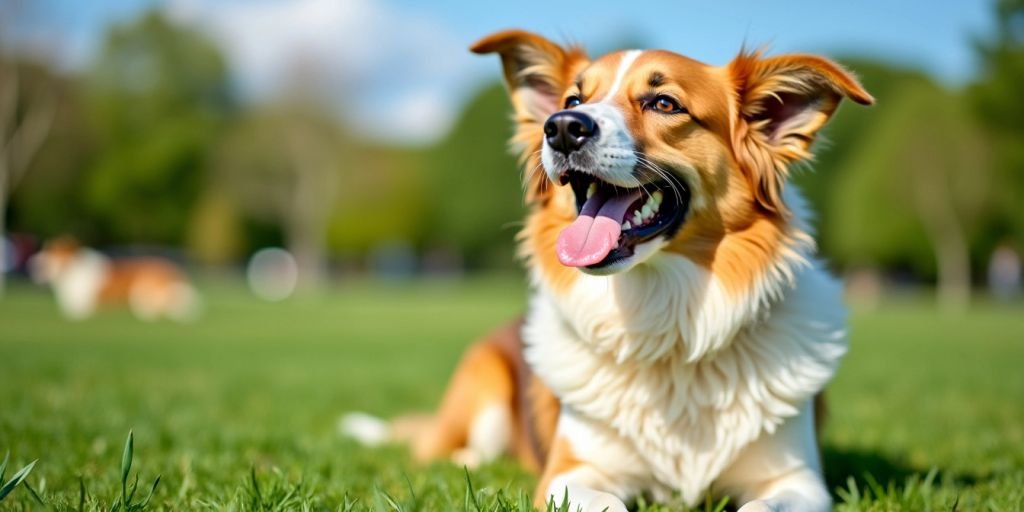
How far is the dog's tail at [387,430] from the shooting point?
5514 millimetres

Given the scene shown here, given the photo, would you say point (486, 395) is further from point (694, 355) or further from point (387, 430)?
point (694, 355)

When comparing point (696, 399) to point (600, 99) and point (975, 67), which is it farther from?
point (975, 67)

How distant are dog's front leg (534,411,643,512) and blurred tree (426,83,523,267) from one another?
161 feet

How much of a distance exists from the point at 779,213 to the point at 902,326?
63.9ft

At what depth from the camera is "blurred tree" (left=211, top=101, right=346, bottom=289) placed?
42.4m

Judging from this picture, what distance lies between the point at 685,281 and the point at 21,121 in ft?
123

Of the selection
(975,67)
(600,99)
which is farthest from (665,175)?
(975,67)

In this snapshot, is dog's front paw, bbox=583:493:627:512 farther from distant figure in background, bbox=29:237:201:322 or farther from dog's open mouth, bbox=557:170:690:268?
distant figure in background, bbox=29:237:201:322

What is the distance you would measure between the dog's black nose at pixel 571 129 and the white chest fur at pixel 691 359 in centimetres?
67

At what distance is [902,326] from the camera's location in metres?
20.7

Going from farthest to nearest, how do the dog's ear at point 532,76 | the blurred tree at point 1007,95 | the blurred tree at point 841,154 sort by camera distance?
the blurred tree at point 841,154 → the blurred tree at point 1007,95 → the dog's ear at point 532,76

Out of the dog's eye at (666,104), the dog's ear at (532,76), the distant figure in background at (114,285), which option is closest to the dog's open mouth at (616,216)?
the dog's eye at (666,104)

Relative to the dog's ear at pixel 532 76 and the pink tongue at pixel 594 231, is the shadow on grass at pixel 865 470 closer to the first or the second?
the pink tongue at pixel 594 231

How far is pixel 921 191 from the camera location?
3694cm
